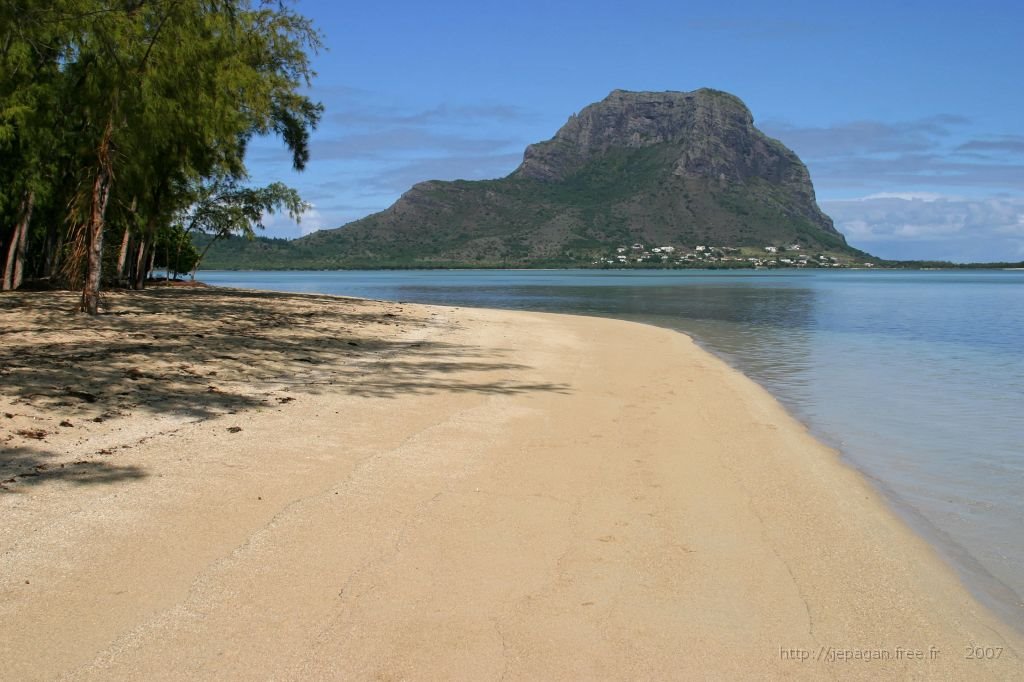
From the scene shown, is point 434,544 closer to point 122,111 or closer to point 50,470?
point 50,470

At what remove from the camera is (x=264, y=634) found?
389 cm

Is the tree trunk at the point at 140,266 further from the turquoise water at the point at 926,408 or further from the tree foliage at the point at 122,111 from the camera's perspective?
the turquoise water at the point at 926,408

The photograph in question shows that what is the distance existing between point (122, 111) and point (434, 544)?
51.5ft

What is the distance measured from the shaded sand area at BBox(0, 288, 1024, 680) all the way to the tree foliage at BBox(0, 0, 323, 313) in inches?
318

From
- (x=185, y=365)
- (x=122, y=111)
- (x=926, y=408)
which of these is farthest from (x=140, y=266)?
(x=926, y=408)

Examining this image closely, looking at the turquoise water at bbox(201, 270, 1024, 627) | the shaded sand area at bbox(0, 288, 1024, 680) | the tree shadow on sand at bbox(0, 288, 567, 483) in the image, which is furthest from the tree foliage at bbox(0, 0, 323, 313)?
the turquoise water at bbox(201, 270, 1024, 627)

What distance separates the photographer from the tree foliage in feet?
53.0

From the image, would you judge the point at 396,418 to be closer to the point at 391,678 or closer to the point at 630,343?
the point at 391,678

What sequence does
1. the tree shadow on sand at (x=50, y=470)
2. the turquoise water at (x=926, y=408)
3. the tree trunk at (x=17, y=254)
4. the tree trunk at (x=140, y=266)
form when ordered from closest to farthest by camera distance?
1. the tree shadow on sand at (x=50, y=470)
2. the turquoise water at (x=926, y=408)
3. the tree trunk at (x=17, y=254)
4. the tree trunk at (x=140, y=266)

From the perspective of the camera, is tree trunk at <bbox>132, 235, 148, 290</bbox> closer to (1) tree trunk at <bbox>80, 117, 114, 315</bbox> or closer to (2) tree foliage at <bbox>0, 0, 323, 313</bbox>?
(2) tree foliage at <bbox>0, 0, 323, 313</bbox>

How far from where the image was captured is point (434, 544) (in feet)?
17.1

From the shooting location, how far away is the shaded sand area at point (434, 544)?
12.6 feet

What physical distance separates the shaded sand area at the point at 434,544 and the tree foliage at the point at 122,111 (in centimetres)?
809

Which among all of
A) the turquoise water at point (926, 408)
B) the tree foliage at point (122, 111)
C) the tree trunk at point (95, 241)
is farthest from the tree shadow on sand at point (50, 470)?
the tree trunk at point (95, 241)
